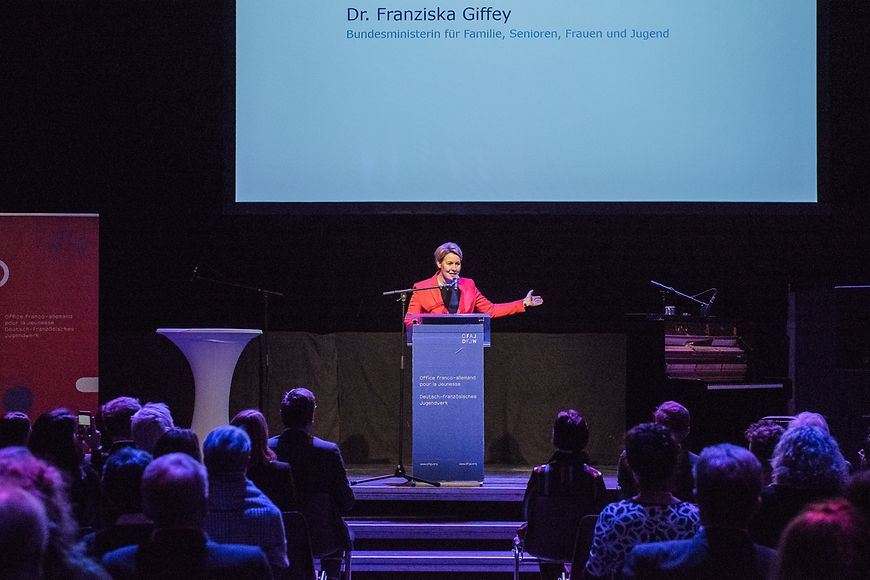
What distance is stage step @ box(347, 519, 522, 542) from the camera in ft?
18.3

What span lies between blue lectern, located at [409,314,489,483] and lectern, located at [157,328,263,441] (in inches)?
45.5

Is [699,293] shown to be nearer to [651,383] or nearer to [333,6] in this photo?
[651,383]

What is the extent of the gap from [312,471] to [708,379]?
128 inches

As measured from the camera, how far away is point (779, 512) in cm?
303

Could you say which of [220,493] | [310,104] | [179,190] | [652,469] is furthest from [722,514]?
[179,190]

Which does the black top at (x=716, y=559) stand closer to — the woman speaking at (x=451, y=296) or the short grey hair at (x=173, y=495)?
the short grey hair at (x=173, y=495)

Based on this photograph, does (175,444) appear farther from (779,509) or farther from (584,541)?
(779,509)

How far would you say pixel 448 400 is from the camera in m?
5.74

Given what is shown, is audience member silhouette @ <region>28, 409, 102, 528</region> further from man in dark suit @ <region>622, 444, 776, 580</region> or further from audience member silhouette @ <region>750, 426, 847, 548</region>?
audience member silhouette @ <region>750, 426, 847, 548</region>

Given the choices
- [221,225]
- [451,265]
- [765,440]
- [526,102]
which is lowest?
[765,440]

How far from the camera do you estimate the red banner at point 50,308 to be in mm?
6941

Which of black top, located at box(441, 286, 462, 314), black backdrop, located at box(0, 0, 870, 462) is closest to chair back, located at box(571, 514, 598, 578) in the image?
black top, located at box(441, 286, 462, 314)

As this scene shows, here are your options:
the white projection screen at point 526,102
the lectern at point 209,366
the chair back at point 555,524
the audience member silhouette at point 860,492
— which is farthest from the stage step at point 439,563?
the audience member silhouette at point 860,492

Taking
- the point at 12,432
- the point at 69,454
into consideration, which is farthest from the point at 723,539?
the point at 12,432
